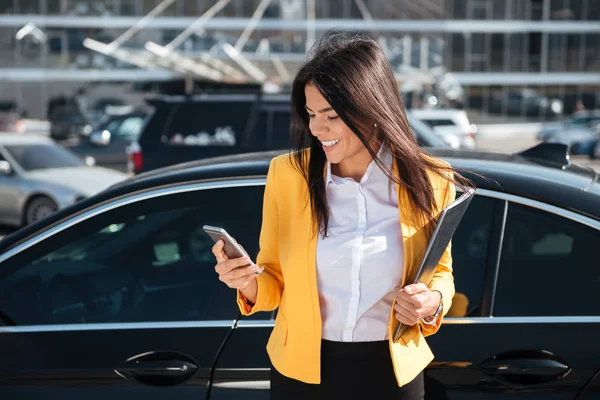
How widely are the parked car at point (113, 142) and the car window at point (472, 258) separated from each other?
16312 millimetres

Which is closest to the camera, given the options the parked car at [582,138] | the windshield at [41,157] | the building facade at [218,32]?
the windshield at [41,157]

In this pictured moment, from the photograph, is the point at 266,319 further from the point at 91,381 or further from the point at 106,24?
the point at 106,24

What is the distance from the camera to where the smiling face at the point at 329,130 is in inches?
84.9

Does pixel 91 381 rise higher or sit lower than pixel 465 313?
lower

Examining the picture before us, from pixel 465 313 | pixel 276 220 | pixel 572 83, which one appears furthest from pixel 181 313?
pixel 572 83

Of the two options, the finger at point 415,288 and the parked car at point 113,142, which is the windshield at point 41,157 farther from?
the finger at point 415,288

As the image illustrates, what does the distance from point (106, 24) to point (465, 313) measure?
4898 centimetres

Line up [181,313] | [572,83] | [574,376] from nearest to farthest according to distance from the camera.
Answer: [574,376], [181,313], [572,83]

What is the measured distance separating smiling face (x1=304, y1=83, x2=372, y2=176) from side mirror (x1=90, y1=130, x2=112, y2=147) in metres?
17.6

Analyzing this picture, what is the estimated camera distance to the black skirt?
2.13 meters

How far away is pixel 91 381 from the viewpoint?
273 centimetres

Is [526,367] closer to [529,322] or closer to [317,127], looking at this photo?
[529,322]

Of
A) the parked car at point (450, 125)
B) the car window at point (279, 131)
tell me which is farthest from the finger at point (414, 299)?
the parked car at point (450, 125)

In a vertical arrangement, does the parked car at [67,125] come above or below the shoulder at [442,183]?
below
